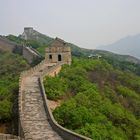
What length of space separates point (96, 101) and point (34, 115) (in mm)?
9374

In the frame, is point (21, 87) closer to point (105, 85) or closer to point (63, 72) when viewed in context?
point (63, 72)

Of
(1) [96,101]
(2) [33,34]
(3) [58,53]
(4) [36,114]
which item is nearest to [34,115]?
(4) [36,114]

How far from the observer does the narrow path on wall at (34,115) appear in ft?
78.0

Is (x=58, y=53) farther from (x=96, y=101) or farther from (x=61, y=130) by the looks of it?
(x=61, y=130)

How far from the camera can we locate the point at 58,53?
155 feet

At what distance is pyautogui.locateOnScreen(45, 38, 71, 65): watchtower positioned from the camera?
4703 cm

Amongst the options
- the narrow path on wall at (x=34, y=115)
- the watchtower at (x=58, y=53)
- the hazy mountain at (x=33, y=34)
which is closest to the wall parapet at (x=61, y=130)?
the narrow path on wall at (x=34, y=115)

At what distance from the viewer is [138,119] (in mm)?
38000

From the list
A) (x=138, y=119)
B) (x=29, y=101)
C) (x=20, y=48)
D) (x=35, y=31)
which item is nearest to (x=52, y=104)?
(x=29, y=101)

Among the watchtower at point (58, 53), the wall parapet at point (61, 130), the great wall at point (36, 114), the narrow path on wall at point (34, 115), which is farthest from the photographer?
the watchtower at point (58, 53)

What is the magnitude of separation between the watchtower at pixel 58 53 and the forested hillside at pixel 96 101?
1173 mm

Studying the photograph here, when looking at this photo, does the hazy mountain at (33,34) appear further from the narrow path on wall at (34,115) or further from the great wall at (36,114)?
the narrow path on wall at (34,115)

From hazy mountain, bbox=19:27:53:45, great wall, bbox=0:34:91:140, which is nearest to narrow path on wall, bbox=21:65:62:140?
great wall, bbox=0:34:91:140

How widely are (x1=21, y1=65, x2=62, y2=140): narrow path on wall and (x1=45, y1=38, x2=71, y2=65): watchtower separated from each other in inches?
501
